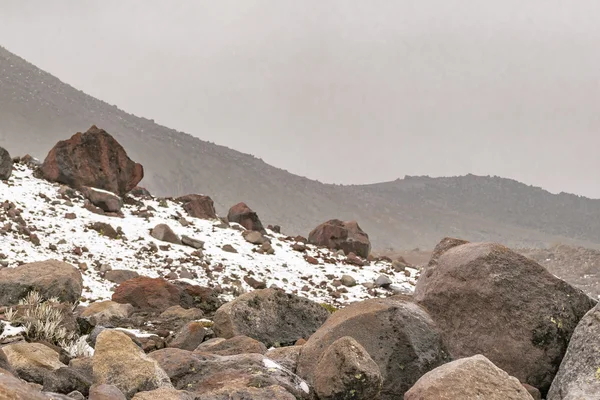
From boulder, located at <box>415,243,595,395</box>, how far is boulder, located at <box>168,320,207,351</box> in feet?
13.4

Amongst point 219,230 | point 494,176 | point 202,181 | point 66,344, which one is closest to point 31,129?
point 202,181

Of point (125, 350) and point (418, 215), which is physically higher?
point (418, 215)

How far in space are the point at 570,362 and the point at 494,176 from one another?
18761cm

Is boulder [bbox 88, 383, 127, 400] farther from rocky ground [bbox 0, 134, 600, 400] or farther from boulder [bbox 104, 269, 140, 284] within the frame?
boulder [bbox 104, 269, 140, 284]

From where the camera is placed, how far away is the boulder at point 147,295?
1505 centimetres

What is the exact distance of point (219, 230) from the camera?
29.1m

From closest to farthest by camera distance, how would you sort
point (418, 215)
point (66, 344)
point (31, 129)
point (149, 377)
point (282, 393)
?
1. point (282, 393)
2. point (149, 377)
3. point (66, 344)
4. point (31, 129)
5. point (418, 215)

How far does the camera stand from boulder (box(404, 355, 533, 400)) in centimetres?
524

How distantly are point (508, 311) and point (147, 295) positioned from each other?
10.1 metres

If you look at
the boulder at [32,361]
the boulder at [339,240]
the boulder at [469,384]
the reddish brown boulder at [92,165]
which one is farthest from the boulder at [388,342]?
the boulder at [339,240]

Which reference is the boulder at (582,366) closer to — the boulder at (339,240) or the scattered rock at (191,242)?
the scattered rock at (191,242)

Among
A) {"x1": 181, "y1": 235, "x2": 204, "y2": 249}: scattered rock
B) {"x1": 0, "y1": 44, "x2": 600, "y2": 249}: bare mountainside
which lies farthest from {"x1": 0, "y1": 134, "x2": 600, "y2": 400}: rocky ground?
{"x1": 0, "y1": 44, "x2": 600, "y2": 249}: bare mountainside

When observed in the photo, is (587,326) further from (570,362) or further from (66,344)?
(66,344)

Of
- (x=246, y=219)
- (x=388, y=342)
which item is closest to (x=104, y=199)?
(x=246, y=219)
